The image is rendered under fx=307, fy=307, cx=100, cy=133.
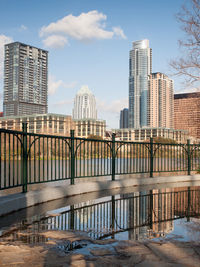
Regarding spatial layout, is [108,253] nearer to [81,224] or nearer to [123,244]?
[123,244]

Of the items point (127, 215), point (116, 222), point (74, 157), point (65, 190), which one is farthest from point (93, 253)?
point (74, 157)

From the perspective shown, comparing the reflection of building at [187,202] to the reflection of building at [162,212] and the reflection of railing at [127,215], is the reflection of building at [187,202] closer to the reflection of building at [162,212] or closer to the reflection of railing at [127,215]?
the reflection of railing at [127,215]

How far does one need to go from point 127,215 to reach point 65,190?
2.90m

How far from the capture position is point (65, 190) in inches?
365

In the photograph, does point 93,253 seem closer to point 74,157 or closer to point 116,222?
point 116,222

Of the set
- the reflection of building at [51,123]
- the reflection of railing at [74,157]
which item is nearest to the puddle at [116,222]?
the reflection of railing at [74,157]

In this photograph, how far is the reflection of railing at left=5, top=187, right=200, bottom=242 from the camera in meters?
5.61

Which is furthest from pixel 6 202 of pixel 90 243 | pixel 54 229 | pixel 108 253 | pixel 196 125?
pixel 196 125

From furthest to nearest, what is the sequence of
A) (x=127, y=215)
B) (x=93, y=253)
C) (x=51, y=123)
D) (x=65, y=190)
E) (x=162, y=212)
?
1. (x=51, y=123)
2. (x=65, y=190)
3. (x=162, y=212)
4. (x=127, y=215)
5. (x=93, y=253)

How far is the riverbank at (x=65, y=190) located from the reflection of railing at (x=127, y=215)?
40.1 inches

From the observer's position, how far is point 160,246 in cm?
451

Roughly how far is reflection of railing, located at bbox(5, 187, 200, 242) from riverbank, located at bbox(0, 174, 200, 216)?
1017 mm

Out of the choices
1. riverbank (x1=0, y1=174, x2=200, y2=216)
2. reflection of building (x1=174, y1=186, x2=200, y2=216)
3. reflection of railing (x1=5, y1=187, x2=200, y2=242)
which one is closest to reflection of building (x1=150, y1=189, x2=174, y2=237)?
reflection of railing (x1=5, y1=187, x2=200, y2=242)

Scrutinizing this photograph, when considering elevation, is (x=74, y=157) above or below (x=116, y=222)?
above
